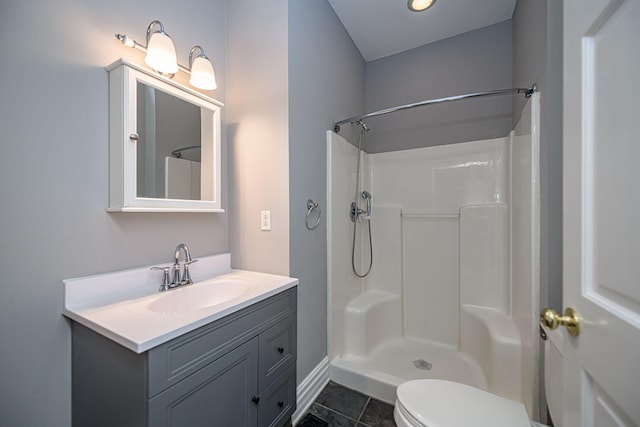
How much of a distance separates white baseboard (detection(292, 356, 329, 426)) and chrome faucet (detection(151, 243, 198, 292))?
3.03 ft

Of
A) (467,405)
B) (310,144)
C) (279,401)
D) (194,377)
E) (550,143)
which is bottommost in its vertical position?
(279,401)

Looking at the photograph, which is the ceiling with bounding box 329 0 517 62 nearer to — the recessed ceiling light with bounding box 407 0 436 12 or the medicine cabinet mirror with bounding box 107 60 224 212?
the recessed ceiling light with bounding box 407 0 436 12

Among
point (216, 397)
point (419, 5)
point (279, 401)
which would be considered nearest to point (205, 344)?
point (216, 397)

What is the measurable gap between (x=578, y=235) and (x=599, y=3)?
52 cm

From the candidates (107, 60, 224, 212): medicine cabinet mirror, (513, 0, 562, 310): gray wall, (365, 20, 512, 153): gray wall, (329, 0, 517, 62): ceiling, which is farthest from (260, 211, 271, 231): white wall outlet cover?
(329, 0, 517, 62): ceiling

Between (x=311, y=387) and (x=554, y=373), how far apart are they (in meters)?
1.25

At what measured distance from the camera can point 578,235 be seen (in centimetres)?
61

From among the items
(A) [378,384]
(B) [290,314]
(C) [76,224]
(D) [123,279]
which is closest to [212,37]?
(C) [76,224]

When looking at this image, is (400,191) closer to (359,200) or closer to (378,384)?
(359,200)

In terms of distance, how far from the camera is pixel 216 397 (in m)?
0.91

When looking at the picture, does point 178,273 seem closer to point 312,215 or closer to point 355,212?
point 312,215

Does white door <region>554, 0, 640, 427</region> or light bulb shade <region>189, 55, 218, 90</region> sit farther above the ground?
light bulb shade <region>189, 55, 218, 90</region>

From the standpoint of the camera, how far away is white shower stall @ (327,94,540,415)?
59.8 inches

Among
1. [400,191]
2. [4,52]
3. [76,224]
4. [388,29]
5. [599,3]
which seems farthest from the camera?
[400,191]
